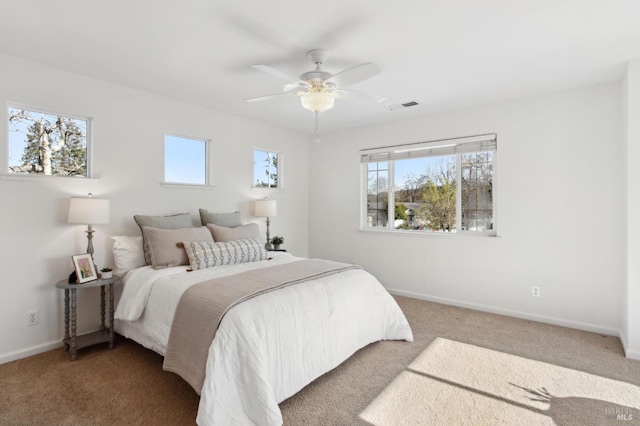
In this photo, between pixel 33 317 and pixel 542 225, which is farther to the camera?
pixel 542 225

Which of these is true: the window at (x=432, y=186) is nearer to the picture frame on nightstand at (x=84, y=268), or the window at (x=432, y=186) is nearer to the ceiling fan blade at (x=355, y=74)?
the ceiling fan blade at (x=355, y=74)

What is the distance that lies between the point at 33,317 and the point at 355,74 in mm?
3307

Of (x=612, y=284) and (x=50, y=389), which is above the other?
(x=612, y=284)

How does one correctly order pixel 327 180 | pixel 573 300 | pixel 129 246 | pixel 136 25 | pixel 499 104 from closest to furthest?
pixel 136 25
pixel 129 246
pixel 573 300
pixel 499 104
pixel 327 180

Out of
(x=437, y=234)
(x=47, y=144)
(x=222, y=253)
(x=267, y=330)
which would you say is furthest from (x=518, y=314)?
(x=47, y=144)

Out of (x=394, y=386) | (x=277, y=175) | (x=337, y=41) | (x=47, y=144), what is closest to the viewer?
(x=394, y=386)

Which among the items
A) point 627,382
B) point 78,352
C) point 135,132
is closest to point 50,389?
point 78,352

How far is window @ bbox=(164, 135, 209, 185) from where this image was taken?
12.4ft

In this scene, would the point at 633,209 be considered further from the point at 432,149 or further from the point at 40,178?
the point at 40,178

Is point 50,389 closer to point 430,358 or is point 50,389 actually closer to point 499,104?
point 430,358

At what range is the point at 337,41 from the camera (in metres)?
2.40

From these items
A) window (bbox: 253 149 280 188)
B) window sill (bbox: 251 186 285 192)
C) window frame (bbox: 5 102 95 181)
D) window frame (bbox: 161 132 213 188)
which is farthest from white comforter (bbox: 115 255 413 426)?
window (bbox: 253 149 280 188)

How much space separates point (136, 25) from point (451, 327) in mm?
3748

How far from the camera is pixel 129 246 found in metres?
3.08
